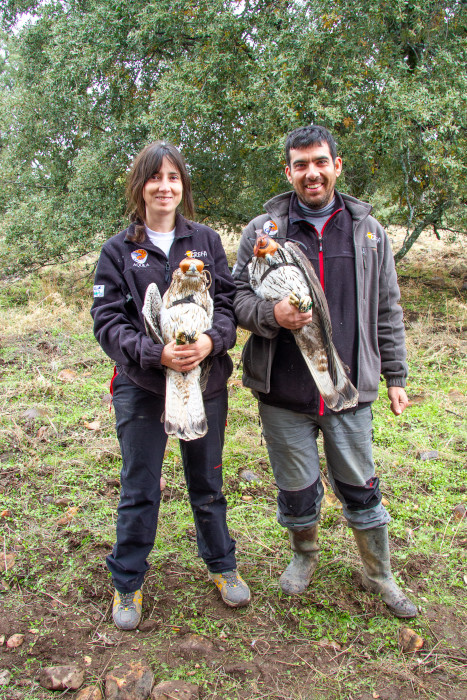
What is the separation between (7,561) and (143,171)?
2.46m

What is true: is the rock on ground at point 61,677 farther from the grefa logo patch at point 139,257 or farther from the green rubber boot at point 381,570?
the grefa logo patch at point 139,257

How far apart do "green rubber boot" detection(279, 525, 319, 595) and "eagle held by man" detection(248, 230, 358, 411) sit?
0.91 meters

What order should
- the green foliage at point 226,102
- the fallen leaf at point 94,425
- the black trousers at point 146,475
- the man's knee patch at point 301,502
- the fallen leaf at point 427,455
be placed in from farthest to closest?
the green foliage at point 226,102
the fallen leaf at point 94,425
the fallen leaf at point 427,455
the man's knee patch at point 301,502
the black trousers at point 146,475

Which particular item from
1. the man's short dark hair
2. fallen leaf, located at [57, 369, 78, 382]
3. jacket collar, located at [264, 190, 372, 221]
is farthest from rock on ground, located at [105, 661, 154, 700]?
fallen leaf, located at [57, 369, 78, 382]

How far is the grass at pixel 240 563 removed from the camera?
2393mm

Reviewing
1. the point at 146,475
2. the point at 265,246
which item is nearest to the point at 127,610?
the point at 146,475

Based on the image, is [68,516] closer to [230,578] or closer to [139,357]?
[230,578]

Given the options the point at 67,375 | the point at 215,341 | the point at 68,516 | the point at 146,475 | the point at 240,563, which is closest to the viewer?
the point at 215,341

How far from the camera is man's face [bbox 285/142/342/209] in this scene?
2525 mm

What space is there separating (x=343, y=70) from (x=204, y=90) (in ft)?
6.35

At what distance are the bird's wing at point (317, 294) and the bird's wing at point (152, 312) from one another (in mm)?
718

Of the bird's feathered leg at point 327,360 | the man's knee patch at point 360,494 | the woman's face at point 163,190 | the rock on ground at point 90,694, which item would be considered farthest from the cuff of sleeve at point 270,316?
the rock on ground at point 90,694

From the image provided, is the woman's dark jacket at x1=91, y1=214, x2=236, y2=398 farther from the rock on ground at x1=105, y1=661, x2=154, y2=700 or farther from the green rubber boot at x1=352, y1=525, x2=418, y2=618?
the rock on ground at x1=105, y1=661, x2=154, y2=700

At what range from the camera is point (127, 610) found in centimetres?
264
